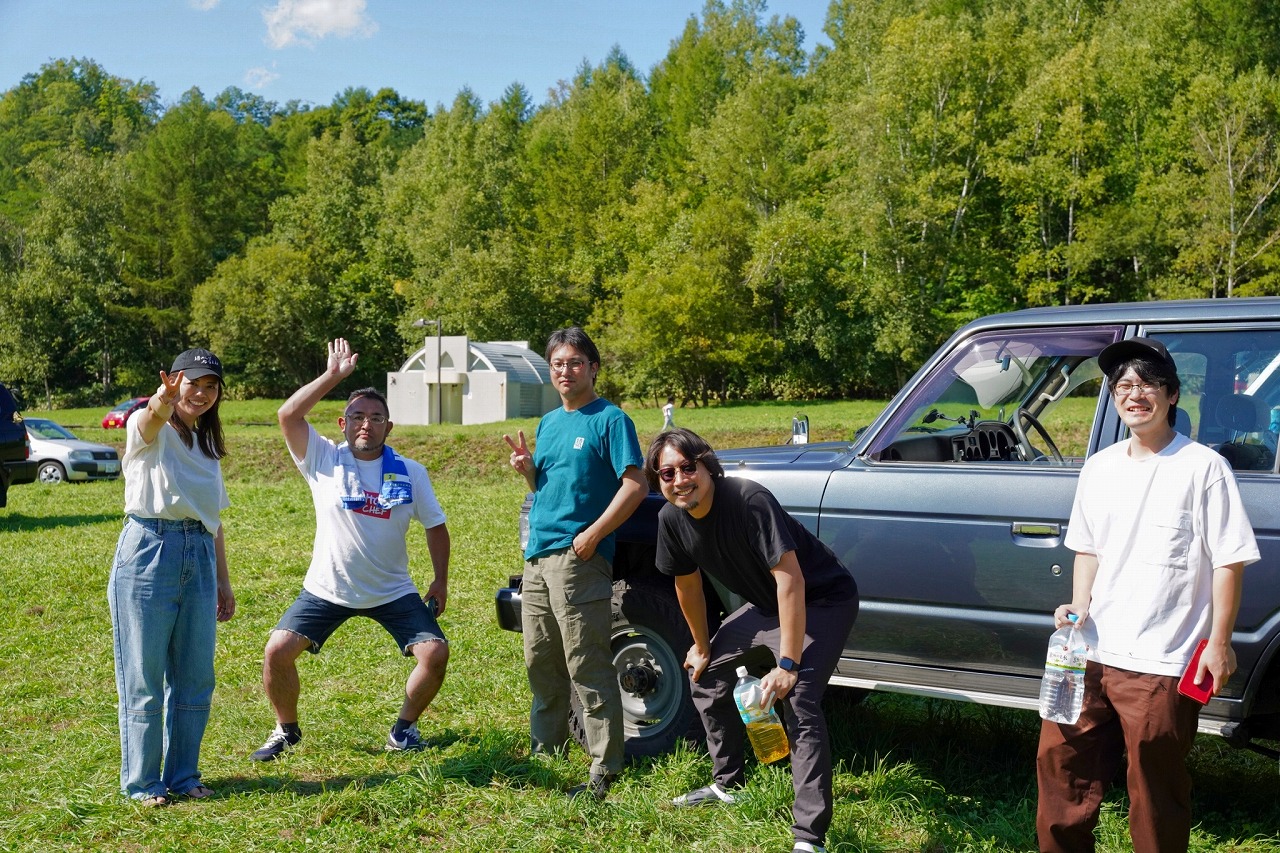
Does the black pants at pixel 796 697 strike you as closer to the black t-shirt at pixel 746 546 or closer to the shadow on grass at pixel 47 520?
the black t-shirt at pixel 746 546

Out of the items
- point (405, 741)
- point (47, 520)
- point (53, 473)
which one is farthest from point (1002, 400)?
point (53, 473)

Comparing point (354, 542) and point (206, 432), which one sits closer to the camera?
point (206, 432)

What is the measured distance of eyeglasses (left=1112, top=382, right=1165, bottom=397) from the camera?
3510mm

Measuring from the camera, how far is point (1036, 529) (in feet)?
14.6

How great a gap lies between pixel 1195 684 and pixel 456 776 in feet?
10.6

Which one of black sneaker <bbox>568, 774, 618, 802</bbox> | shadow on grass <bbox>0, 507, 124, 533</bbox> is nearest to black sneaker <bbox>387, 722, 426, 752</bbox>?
black sneaker <bbox>568, 774, 618, 802</bbox>

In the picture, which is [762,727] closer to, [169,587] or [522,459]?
[522,459]

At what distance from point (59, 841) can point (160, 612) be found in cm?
97

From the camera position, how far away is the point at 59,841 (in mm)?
4434

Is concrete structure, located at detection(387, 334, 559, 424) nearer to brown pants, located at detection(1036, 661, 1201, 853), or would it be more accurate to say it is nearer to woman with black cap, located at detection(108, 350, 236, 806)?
woman with black cap, located at detection(108, 350, 236, 806)

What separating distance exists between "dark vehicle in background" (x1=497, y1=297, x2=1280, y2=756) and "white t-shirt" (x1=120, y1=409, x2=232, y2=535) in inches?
65.8

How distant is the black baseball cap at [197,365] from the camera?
4770 mm

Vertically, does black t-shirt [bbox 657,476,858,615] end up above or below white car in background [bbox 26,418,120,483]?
above

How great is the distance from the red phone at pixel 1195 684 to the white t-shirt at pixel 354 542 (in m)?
3.37
